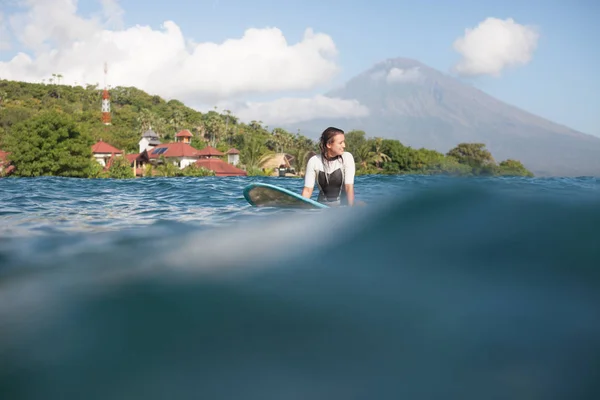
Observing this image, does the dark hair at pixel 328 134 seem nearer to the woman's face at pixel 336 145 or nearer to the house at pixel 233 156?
the woman's face at pixel 336 145

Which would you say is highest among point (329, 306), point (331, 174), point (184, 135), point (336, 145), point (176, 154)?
point (184, 135)

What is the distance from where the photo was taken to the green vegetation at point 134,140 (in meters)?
41.6

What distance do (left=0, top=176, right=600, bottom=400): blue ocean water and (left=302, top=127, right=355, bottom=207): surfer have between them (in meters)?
1.58

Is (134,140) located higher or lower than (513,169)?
higher

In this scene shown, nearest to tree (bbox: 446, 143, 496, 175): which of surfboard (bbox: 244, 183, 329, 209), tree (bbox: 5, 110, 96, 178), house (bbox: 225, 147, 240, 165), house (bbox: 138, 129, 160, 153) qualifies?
house (bbox: 225, 147, 240, 165)

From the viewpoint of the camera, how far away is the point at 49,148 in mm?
41438

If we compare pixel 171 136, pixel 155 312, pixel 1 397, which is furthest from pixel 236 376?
pixel 171 136

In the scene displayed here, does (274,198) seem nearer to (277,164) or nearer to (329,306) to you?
(329,306)

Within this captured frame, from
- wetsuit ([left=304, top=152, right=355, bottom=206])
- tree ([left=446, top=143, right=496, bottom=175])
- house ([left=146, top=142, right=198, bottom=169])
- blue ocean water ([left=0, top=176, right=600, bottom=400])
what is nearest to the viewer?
blue ocean water ([left=0, top=176, right=600, bottom=400])

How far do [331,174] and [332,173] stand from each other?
0.07 feet

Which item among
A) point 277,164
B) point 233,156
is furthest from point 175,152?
point 277,164

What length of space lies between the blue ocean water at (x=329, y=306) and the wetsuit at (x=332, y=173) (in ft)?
5.49

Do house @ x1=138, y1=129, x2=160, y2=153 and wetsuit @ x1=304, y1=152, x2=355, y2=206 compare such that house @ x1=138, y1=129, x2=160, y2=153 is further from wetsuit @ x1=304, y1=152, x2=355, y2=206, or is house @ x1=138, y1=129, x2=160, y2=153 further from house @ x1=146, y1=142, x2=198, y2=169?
wetsuit @ x1=304, y1=152, x2=355, y2=206

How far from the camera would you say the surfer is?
6930 mm
